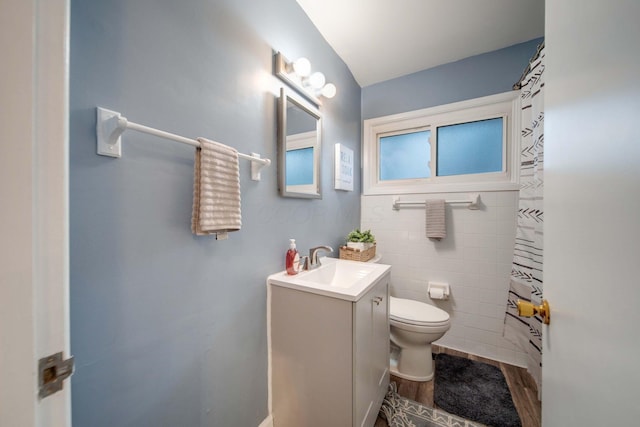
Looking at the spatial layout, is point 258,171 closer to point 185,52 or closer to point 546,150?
point 185,52

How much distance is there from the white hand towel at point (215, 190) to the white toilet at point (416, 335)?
4.38 ft

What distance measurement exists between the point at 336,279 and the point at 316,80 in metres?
1.29

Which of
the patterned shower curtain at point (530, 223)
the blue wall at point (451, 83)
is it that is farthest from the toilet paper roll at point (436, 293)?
the blue wall at point (451, 83)

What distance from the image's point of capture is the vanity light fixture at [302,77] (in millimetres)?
1272

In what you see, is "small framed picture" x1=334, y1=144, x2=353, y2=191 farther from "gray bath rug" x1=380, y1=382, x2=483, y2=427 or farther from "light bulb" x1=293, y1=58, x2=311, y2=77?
"gray bath rug" x1=380, y1=382, x2=483, y2=427

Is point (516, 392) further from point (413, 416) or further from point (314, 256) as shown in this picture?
point (314, 256)

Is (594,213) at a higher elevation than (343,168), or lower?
lower

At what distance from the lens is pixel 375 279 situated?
1.21 m

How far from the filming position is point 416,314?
1652 mm

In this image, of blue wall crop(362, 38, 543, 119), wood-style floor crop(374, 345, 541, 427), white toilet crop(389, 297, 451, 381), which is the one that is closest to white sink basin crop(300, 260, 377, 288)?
white toilet crop(389, 297, 451, 381)

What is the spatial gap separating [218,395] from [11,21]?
47.5 inches

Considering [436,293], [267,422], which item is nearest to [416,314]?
[436,293]

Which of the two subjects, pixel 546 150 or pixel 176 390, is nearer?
pixel 546 150

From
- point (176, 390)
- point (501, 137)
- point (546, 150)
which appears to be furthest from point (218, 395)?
point (501, 137)
